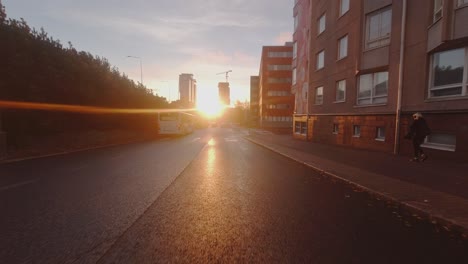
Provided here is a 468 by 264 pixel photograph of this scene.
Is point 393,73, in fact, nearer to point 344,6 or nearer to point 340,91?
point 340,91

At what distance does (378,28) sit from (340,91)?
180 inches

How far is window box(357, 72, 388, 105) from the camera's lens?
13172 millimetres

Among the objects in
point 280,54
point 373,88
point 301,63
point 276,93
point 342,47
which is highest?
point 280,54

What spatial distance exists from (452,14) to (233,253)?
39.6ft

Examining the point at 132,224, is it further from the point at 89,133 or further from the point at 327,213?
the point at 89,133

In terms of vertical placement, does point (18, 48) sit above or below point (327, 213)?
above

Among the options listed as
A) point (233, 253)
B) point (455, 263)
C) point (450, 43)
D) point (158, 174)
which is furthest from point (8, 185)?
point (450, 43)

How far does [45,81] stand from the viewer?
13.4 meters

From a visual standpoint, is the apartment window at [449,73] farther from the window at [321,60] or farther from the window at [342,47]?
the window at [321,60]

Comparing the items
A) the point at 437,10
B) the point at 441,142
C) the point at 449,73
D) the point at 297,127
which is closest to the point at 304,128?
the point at 297,127

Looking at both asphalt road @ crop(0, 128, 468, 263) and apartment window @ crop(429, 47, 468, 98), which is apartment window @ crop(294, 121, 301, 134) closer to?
apartment window @ crop(429, 47, 468, 98)

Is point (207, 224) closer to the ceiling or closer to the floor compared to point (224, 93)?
closer to the floor

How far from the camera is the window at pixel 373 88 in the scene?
13.2 meters

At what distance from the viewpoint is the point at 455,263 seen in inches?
108
